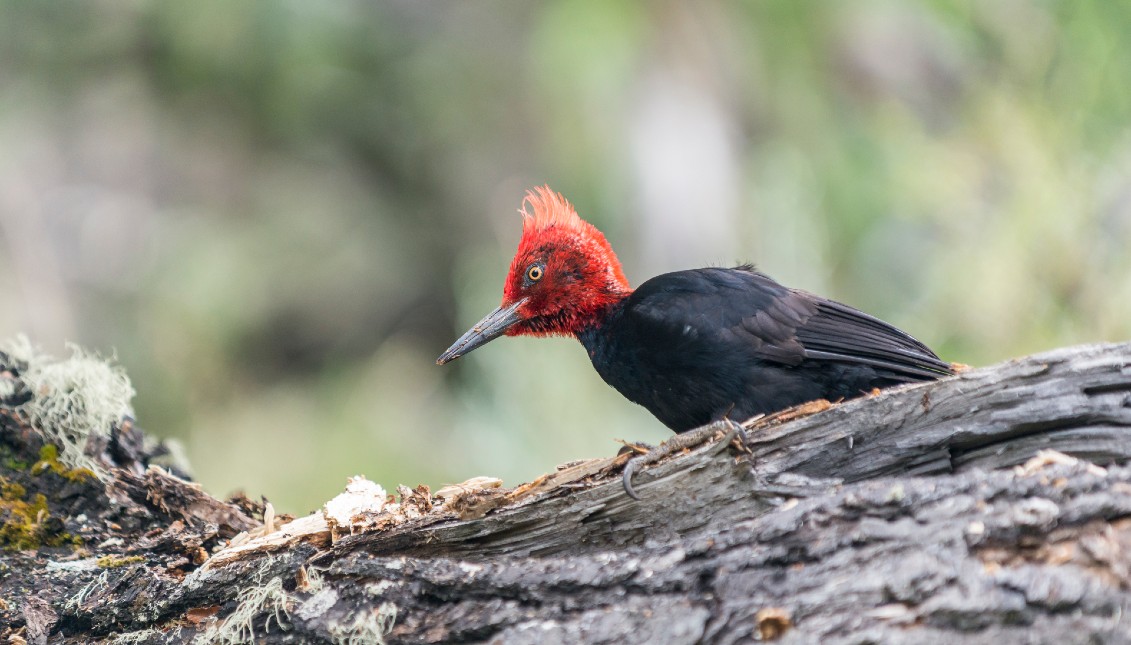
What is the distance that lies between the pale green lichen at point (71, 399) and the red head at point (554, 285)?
3.96 ft

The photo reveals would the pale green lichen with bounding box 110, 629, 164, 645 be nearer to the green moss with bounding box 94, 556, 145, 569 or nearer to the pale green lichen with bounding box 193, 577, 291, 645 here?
the pale green lichen with bounding box 193, 577, 291, 645

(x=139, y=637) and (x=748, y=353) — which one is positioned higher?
(x=748, y=353)

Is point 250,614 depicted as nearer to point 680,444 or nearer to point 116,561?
point 116,561

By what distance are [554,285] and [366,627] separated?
1867 mm

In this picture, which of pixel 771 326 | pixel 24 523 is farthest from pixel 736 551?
pixel 24 523

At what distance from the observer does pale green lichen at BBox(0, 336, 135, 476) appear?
3.05 m

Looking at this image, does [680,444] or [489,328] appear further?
[489,328]

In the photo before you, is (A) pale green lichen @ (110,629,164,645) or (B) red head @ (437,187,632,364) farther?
(B) red head @ (437,187,632,364)

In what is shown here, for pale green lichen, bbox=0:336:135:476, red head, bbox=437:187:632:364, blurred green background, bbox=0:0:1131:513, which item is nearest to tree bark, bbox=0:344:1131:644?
pale green lichen, bbox=0:336:135:476

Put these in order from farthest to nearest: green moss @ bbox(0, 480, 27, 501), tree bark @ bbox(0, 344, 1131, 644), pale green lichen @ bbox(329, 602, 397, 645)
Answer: green moss @ bbox(0, 480, 27, 501) → pale green lichen @ bbox(329, 602, 397, 645) → tree bark @ bbox(0, 344, 1131, 644)

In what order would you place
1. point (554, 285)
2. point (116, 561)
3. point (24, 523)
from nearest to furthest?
point (116, 561), point (24, 523), point (554, 285)

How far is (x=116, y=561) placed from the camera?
2.71m

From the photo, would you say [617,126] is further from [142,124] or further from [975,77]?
[142,124]

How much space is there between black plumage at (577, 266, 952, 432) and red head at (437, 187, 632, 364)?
1.14 ft
